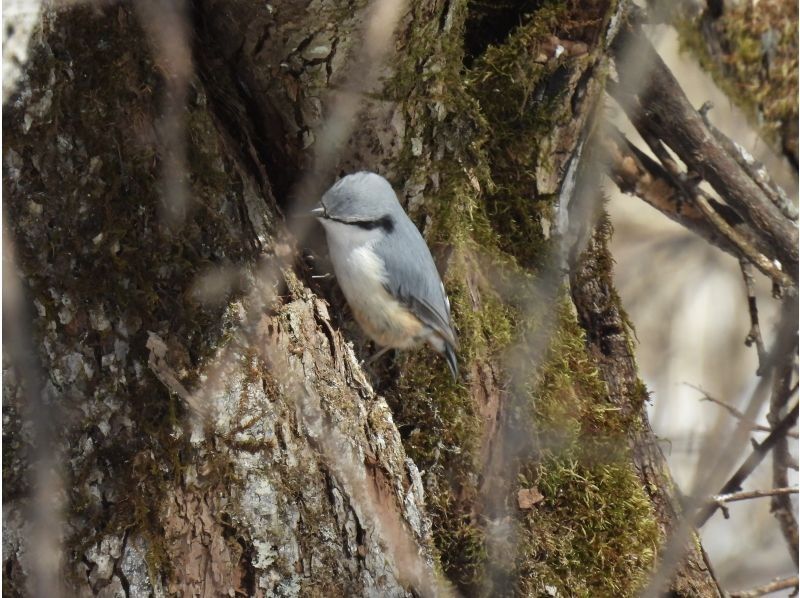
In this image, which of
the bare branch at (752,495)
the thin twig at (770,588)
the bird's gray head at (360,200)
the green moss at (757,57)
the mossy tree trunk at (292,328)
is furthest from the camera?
the green moss at (757,57)

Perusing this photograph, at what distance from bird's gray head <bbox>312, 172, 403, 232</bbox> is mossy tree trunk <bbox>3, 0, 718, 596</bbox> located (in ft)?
0.20

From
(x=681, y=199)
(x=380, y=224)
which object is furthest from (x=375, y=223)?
(x=681, y=199)

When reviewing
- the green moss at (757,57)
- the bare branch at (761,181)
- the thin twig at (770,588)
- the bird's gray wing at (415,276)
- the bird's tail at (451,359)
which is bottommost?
the thin twig at (770,588)

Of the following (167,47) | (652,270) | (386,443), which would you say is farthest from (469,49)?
(652,270)

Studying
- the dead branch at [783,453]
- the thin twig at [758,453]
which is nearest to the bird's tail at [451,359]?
the thin twig at [758,453]

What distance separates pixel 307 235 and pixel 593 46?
2.83 ft

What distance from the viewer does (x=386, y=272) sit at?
2.33 m

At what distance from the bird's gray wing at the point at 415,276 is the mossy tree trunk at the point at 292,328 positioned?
62 millimetres

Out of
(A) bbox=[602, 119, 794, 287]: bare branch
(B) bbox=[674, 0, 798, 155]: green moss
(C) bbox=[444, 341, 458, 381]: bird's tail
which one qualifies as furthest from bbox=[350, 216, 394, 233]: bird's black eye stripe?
(B) bbox=[674, 0, 798, 155]: green moss

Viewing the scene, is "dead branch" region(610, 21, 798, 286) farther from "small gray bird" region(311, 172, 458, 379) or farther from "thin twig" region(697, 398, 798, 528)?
"small gray bird" region(311, 172, 458, 379)

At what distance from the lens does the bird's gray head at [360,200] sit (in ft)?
6.78

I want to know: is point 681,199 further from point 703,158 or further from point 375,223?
point 375,223

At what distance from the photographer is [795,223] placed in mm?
2867

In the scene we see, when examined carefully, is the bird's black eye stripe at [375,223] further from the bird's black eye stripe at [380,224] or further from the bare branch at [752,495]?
the bare branch at [752,495]
